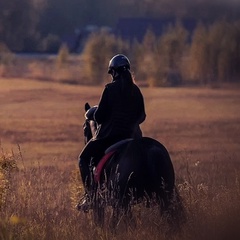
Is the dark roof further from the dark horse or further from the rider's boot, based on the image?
the dark horse

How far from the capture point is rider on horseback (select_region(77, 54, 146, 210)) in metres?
8.33

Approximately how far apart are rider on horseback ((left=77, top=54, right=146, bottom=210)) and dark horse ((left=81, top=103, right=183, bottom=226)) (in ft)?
0.84

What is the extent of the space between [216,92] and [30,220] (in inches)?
1653

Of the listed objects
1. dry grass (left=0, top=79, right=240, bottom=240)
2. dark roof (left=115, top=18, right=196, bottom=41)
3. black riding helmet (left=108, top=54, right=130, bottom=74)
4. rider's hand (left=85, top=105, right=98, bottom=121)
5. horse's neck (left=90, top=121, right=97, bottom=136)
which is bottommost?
dry grass (left=0, top=79, right=240, bottom=240)

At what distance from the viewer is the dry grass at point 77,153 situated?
24.1 ft

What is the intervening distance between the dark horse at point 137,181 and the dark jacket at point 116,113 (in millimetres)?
274

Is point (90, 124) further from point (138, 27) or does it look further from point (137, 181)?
point (138, 27)

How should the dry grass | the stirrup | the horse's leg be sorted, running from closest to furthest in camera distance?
the dry grass, the horse's leg, the stirrup

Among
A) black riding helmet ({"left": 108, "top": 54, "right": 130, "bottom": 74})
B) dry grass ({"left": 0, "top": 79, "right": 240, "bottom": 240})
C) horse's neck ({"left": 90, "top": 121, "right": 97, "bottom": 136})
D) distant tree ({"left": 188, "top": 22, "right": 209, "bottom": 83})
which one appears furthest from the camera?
distant tree ({"left": 188, "top": 22, "right": 209, "bottom": 83})

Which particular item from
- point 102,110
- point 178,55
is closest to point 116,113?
Result: point 102,110

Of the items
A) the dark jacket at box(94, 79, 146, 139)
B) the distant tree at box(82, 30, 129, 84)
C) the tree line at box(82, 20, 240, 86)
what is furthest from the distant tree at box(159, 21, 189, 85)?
the dark jacket at box(94, 79, 146, 139)

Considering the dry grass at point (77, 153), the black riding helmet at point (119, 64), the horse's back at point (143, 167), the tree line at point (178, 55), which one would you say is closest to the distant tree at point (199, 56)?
the tree line at point (178, 55)

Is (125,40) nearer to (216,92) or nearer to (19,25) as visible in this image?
(19,25)

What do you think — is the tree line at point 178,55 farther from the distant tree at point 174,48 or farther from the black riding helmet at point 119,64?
the black riding helmet at point 119,64
